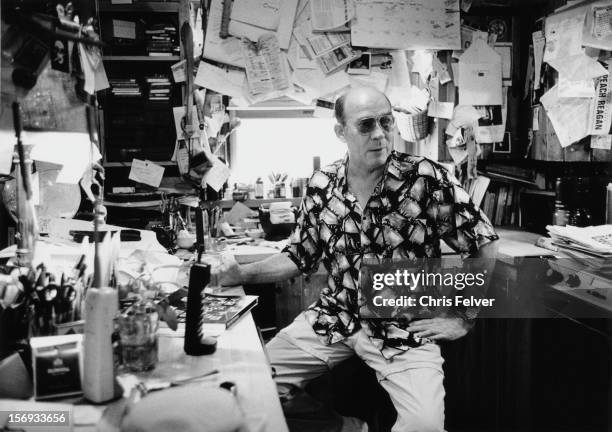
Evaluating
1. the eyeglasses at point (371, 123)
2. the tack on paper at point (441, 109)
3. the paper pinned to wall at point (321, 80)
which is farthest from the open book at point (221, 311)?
the tack on paper at point (441, 109)

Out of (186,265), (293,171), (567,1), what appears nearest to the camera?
(186,265)

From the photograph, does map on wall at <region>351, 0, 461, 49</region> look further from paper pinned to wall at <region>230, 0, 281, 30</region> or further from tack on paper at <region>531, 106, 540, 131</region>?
tack on paper at <region>531, 106, 540, 131</region>

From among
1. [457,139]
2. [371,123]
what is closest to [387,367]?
[371,123]

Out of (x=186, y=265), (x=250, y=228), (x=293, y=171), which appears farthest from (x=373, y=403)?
(x=293, y=171)

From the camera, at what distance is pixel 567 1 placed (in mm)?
2924

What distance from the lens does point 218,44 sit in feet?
10.1

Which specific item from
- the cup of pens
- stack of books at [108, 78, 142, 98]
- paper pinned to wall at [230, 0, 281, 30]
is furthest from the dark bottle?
stack of books at [108, 78, 142, 98]

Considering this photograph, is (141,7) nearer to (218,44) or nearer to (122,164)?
(218,44)

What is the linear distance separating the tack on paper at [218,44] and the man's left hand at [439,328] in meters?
1.88

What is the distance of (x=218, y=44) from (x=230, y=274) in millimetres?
1559

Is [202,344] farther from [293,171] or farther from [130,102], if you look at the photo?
[293,171]

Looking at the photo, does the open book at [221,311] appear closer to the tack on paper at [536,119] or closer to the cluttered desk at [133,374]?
the cluttered desk at [133,374]

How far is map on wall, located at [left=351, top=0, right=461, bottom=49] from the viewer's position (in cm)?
297

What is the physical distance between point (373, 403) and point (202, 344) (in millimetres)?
1058
